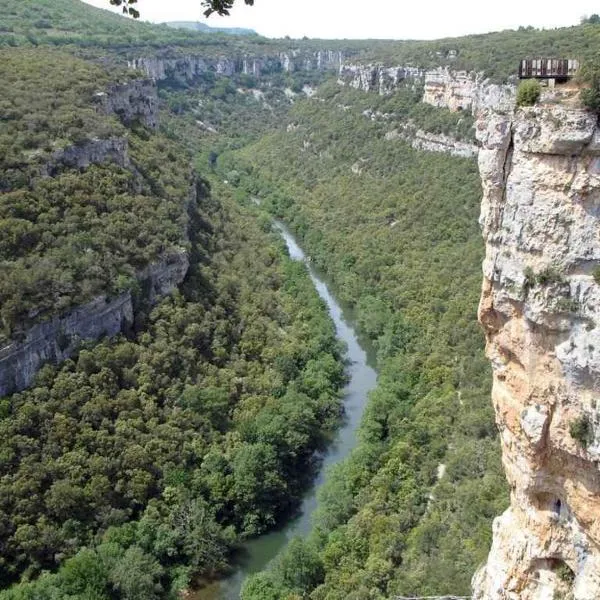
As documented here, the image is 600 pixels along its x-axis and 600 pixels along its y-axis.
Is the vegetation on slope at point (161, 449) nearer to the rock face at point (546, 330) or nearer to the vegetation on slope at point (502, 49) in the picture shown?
the rock face at point (546, 330)

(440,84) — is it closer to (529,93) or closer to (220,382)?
(220,382)

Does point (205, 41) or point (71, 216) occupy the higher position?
point (205, 41)

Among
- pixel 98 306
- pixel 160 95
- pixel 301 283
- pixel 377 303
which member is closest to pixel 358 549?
pixel 98 306

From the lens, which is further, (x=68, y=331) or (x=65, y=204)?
(x=65, y=204)

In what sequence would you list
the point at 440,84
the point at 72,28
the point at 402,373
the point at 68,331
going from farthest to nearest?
the point at 72,28 < the point at 440,84 < the point at 402,373 < the point at 68,331

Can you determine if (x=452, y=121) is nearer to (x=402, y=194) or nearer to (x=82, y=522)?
(x=402, y=194)

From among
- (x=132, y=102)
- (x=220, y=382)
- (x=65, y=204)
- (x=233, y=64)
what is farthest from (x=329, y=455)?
(x=233, y=64)
